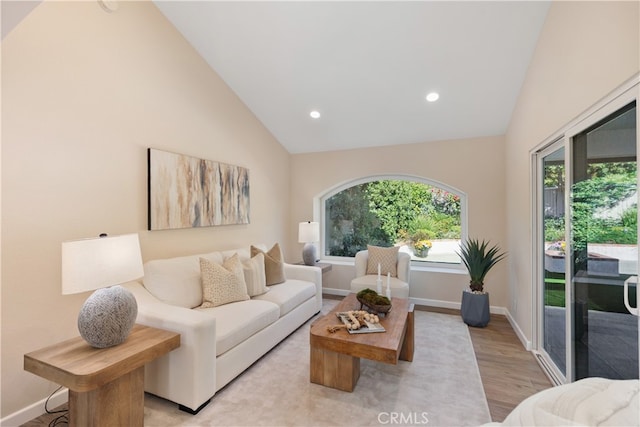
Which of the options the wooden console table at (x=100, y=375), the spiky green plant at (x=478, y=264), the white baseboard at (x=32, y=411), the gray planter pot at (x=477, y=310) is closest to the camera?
the wooden console table at (x=100, y=375)

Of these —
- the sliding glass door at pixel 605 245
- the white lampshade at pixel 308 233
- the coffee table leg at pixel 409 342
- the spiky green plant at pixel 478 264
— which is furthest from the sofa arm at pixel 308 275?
the sliding glass door at pixel 605 245

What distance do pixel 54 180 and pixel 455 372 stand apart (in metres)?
3.52

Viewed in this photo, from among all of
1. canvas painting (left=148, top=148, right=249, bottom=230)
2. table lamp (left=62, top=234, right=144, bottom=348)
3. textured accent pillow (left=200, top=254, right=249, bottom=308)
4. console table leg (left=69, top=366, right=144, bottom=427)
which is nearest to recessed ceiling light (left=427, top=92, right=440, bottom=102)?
canvas painting (left=148, top=148, right=249, bottom=230)

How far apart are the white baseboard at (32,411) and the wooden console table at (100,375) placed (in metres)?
0.55

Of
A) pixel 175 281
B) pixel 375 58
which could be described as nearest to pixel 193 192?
pixel 175 281

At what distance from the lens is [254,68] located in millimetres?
3387

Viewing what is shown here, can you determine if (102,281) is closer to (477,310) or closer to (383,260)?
(383,260)

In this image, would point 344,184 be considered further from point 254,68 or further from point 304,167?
point 254,68


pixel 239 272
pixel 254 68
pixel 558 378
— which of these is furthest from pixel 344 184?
pixel 558 378

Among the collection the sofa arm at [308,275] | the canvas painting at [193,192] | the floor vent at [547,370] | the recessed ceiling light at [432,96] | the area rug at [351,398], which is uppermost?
the recessed ceiling light at [432,96]

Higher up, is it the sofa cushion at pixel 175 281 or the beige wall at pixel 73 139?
the beige wall at pixel 73 139

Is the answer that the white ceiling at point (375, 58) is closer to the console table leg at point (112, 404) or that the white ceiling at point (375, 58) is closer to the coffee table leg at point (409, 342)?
the coffee table leg at point (409, 342)

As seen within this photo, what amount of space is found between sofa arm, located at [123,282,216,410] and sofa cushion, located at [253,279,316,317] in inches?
40.0

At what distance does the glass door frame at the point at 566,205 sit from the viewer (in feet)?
4.86
